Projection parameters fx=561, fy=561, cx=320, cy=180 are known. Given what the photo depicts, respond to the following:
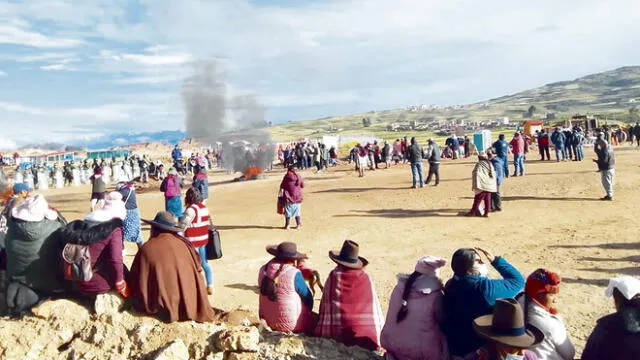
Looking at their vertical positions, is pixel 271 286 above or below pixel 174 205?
below

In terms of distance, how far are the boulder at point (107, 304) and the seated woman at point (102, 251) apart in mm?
71

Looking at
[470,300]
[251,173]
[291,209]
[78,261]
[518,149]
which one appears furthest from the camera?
[251,173]

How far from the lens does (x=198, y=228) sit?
8.17m

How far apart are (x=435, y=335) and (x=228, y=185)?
22.9 m

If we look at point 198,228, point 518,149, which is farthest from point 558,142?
point 198,228

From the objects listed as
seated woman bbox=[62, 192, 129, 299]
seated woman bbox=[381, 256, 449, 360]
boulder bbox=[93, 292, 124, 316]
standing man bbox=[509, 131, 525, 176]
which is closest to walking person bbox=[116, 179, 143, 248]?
seated woman bbox=[62, 192, 129, 299]

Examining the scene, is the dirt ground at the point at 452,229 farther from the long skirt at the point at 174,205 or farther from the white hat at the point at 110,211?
the white hat at the point at 110,211

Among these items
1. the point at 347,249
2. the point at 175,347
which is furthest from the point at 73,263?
the point at 347,249

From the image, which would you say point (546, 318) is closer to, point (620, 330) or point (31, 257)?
point (620, 330)

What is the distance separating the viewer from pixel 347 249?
18.1 feet

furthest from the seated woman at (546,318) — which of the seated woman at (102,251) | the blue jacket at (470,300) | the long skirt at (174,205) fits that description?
the long skirt at (174,205)

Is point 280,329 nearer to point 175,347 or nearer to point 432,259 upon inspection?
point 175,347

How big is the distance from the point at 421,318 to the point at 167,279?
245 cm

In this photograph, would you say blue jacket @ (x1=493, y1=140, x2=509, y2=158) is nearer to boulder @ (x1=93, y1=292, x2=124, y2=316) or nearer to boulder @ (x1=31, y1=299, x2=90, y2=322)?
boulder @ (x1=93, y1=292, x2=124, y2=316)
